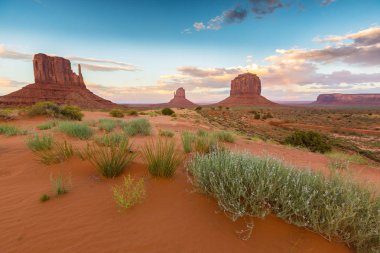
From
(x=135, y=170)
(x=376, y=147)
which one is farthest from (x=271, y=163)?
(x=376, y=147)

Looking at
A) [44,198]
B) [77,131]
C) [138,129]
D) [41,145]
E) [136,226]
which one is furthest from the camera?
[138,129]

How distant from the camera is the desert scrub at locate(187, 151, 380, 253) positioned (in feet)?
8.24

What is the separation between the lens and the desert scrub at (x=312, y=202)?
251 centimetres

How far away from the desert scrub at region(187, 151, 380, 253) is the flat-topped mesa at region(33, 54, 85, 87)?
331ft

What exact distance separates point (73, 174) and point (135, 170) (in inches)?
53.3

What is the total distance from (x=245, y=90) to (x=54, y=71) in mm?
105432

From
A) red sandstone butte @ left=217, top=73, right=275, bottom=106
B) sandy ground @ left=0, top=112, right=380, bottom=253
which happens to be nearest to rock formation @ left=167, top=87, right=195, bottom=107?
red sandstone butte @ left=217, top=73, right=275, bottom=106

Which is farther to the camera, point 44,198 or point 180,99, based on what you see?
point 180,99

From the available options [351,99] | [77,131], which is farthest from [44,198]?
[351,99]

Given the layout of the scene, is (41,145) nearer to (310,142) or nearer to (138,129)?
(138,129)

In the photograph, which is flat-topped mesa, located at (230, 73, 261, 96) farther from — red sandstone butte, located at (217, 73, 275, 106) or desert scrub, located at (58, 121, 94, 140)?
desert scrub, located at (58, 121, 94, 140)

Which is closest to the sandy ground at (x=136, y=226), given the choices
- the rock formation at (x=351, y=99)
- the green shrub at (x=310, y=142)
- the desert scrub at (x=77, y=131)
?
the desert scrub at (x=77, y=131)

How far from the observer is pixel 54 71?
90.1m

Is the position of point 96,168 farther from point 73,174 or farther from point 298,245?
point 298,245
